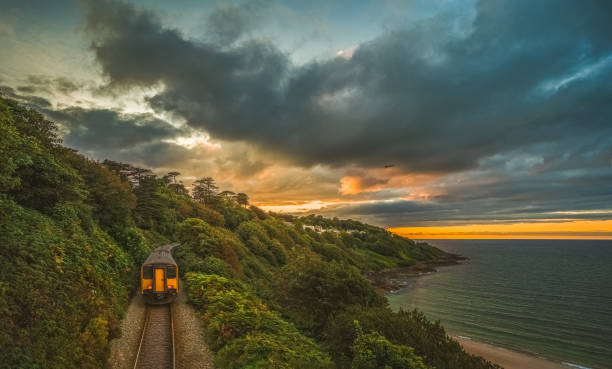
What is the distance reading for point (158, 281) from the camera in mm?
19438

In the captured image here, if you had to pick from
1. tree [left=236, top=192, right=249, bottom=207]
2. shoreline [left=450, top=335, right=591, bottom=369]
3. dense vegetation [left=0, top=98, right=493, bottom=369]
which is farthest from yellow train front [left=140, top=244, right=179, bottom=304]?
tree [left=236, top=192, right=249, bottom=207]

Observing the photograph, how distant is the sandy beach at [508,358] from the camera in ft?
94.6

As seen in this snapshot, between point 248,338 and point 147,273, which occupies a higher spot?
point 147,273

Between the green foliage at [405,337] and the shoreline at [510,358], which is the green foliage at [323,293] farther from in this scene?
the shoreline at [510,358]

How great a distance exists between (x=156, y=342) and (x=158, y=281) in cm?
610

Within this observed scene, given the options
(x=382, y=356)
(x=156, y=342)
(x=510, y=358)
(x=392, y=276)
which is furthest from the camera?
(x=392, y=276)

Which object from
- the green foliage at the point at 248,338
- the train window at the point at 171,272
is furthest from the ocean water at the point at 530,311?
the train window at the point at 171,272

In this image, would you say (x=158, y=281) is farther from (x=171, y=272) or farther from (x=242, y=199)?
(x=242, y=199)

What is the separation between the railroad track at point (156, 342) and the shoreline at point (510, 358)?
29860 millimetres

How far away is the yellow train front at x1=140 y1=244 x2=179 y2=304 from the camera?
1938 centimetres

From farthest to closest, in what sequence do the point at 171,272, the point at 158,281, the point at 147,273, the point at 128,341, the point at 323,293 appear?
the point at 323,293
the point at 171,272
the point at 147,273
the point at 158,281
the point at 128,341

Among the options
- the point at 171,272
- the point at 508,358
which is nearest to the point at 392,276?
the point at 508,358

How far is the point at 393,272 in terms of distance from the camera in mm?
92375

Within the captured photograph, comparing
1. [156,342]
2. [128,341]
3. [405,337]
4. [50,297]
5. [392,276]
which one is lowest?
[392,276]
